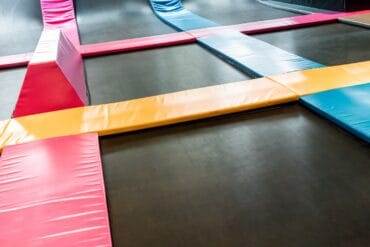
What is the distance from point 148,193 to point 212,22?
13.9 feet

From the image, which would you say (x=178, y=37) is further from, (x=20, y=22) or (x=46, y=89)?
(x=20, y=22)

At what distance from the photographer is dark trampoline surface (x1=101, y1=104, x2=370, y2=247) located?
4.76 ft

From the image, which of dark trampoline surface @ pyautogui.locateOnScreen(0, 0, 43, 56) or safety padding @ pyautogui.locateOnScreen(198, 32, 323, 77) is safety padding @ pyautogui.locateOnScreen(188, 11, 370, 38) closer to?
safety padding @ pyautogui.locateOnScreen(198, 32, 323, 77)

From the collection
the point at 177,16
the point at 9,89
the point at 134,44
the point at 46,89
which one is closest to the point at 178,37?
the point at 134,44

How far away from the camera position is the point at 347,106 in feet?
7.69

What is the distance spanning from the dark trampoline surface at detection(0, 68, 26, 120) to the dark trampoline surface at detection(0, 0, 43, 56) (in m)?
1.43

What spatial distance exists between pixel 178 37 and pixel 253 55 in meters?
1.33

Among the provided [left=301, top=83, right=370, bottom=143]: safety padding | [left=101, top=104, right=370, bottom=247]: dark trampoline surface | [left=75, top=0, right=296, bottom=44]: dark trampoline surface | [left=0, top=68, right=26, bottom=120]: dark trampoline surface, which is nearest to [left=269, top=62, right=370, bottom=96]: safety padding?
[left=301, top=83, right=370, bottom=143]: safety padding

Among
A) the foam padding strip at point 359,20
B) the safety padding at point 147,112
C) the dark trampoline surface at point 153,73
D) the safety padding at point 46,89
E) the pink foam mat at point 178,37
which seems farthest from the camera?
the foam padding strip at point 359,20

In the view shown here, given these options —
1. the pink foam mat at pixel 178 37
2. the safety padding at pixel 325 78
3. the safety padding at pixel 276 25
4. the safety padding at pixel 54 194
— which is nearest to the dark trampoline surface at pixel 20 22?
the pink foam mat at pixel 178 37

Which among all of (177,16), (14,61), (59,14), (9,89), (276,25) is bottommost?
(9,89)

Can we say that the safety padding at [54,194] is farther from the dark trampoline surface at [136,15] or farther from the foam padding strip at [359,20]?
the foam padding strip at [359,20]

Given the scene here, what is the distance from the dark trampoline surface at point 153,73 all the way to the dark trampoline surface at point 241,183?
2.68ft

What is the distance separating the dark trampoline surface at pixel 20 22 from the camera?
5.51 m
